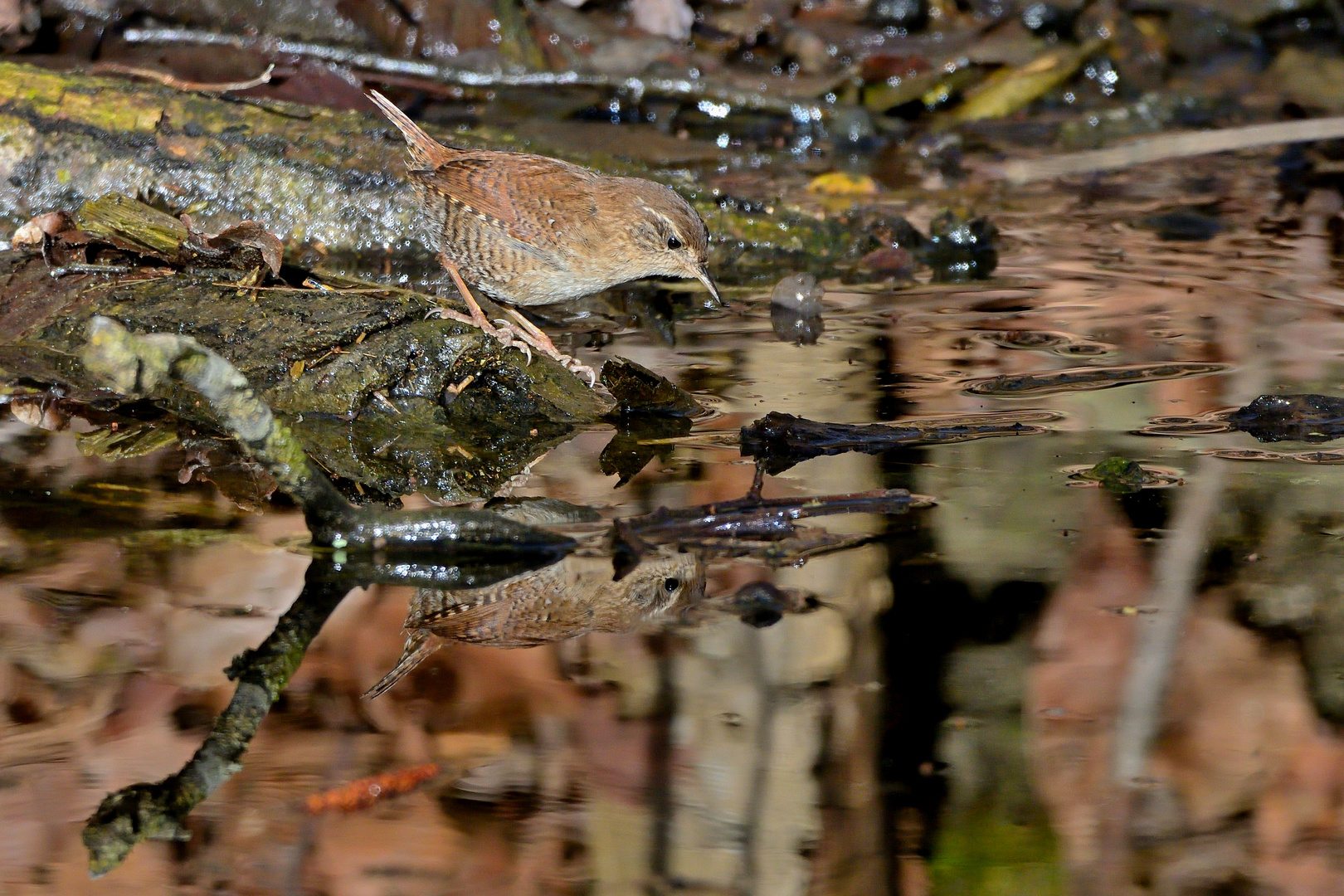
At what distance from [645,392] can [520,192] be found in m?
1.04

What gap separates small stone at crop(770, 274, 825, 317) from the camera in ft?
18.2

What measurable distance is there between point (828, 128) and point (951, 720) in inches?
262

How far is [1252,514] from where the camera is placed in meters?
3.44

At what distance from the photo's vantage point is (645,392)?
4.43 meters

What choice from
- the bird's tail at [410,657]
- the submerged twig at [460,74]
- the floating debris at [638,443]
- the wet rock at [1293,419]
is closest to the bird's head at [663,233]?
the floating debris at [638,443]

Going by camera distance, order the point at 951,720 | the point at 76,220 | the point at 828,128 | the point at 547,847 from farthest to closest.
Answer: the point at 828,128
the point at 76,220
the point at 951,720
the point at 547,847

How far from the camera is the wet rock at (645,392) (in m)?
4.39

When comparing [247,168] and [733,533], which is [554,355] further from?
[247,168]

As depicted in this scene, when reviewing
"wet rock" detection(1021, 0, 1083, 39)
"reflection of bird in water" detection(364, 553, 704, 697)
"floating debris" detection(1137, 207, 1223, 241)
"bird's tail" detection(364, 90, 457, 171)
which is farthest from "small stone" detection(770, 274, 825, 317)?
"wet rock" detection(1021, 0, 1083, 39)

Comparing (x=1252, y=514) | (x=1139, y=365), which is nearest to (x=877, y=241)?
(x=1139, y=365)

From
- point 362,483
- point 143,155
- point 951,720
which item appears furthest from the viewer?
point 143,155

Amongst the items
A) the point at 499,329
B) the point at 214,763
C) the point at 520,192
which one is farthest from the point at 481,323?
the point at 214,763

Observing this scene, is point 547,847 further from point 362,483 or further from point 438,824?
point 362,483

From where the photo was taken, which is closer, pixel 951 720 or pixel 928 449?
pixel 951 720
